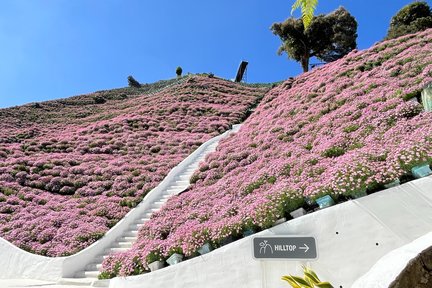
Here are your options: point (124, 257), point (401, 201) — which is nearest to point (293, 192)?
point (401, 201)

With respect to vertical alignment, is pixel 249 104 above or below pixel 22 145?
above

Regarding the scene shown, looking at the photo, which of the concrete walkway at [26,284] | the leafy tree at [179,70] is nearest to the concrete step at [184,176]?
the concrete walkway at [26,284]

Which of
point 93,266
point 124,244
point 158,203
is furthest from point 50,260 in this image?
point 158,203

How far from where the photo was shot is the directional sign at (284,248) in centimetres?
578

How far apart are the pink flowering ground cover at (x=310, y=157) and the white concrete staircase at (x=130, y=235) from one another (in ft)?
2.44

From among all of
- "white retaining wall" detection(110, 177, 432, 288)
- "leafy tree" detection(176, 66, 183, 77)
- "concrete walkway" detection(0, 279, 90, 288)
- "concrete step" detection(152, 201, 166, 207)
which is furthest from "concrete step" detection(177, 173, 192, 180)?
"leafy tree" detection(176, 66, 183, 77)

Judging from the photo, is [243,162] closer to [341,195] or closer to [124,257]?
[124,257]

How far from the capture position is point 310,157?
10.5 metres

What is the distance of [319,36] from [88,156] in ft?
104

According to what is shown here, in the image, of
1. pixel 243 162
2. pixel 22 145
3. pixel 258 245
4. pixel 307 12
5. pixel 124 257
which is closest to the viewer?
pixel 258 245

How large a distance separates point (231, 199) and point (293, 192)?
10.3 ft

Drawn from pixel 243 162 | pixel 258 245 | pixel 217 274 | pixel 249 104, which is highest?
pixel 249 104

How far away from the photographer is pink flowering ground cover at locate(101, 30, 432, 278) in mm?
7820

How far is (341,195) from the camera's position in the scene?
742cm
